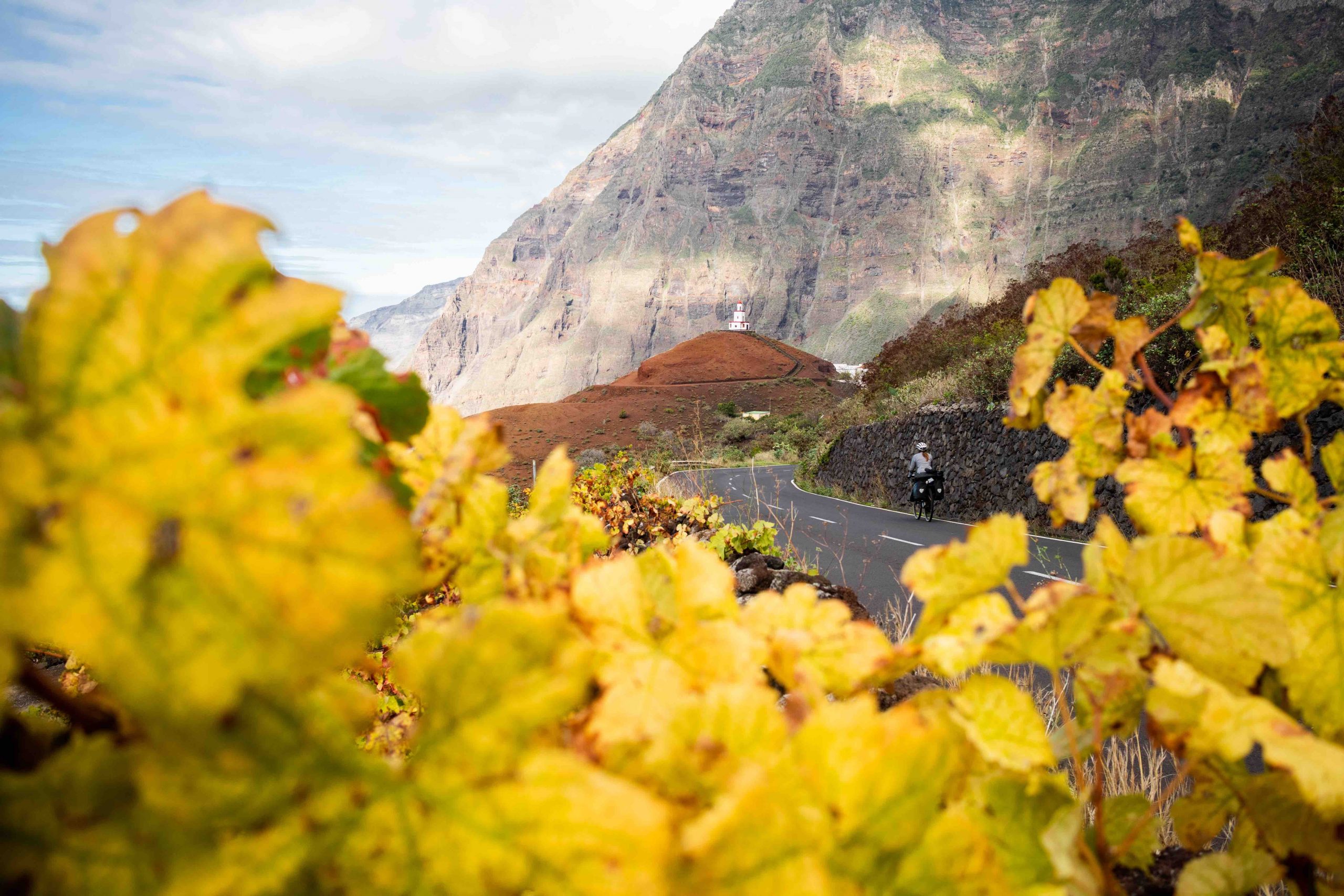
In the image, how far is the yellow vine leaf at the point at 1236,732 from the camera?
321mm

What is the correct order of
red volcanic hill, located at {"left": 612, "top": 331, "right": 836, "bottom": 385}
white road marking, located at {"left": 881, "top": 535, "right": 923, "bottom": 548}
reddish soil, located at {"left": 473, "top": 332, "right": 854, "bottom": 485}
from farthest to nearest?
red volcanic hill, located at {"left": 612, "top": 331, "right": 836, "bottom": 385}
reddish soil, located at {"left": 473, "top": 332, "right": 854, "bottom": 485}
white road marking, located at {"left": 881, "top": 535, "right": 923, "bottom": 548}

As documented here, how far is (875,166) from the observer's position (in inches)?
2579

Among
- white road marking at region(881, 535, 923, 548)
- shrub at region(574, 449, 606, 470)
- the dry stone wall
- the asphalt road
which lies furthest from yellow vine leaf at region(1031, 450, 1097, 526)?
shrub at region(574, 449, 606, 470)

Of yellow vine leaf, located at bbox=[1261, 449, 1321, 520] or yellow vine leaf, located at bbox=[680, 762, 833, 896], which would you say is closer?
yellow vine leaf, located at bbox=[680, 762, 833, 896]

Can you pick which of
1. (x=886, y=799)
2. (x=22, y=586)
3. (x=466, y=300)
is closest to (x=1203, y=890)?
(x=886, y=799)

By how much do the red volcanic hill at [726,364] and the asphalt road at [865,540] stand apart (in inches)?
1239

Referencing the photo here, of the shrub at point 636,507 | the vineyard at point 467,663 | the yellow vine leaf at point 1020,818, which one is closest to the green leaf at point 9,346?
the vineyard at point 467,663

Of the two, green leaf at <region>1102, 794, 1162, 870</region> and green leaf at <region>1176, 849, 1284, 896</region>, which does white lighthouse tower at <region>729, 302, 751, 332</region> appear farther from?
green leaf at <region>1176, 849, 1284, 896</region>

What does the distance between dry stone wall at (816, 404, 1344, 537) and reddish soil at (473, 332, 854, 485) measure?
11.3 metres

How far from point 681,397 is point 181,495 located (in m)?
38.6

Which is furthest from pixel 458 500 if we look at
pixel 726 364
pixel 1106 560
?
pixel 726 364

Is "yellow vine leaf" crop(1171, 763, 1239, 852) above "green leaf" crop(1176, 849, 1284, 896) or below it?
below

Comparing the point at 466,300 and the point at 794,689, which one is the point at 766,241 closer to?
the point at 466,300

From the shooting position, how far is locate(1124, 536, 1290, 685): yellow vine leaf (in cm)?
39
